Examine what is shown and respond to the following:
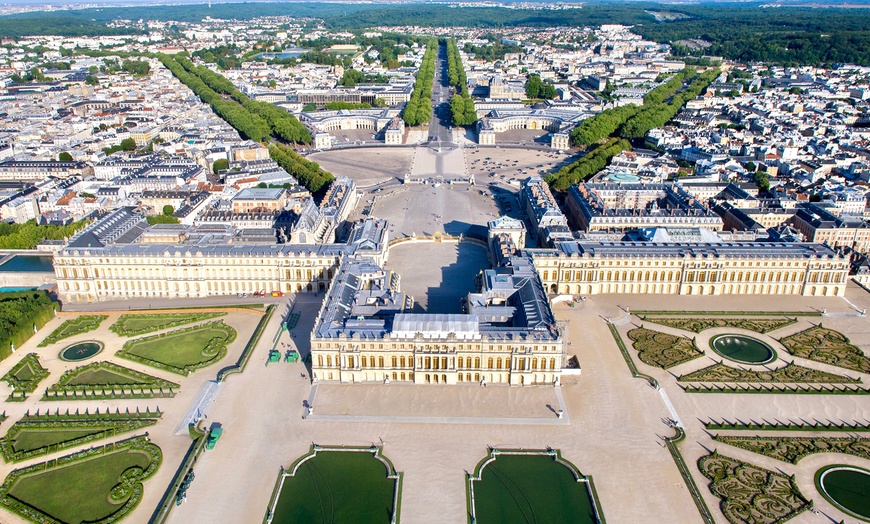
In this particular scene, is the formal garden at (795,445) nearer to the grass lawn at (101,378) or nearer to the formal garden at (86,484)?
the formal garden at (86,484)

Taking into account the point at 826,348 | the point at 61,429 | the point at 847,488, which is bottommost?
the point at 847,488

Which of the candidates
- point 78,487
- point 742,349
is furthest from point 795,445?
point 78,487

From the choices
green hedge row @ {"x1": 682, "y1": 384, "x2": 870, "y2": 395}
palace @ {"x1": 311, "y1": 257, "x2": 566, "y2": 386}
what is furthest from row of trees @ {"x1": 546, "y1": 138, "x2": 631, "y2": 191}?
green hedge row @ {"x1": 682, "y1": 384, "x2": 870, "y2": 395}

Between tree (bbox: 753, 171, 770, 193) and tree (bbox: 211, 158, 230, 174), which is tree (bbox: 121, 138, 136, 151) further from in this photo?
tree (bbox: 753, 171, 770, 193)

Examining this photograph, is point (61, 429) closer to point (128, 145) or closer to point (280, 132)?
point (128, 145)

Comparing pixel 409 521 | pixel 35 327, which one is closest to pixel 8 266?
Answer: pixel 35 327

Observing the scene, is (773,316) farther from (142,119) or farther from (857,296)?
(142,119)

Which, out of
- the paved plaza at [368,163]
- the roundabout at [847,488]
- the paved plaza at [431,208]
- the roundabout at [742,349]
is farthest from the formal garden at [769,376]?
the paved plaza at [368,163]
